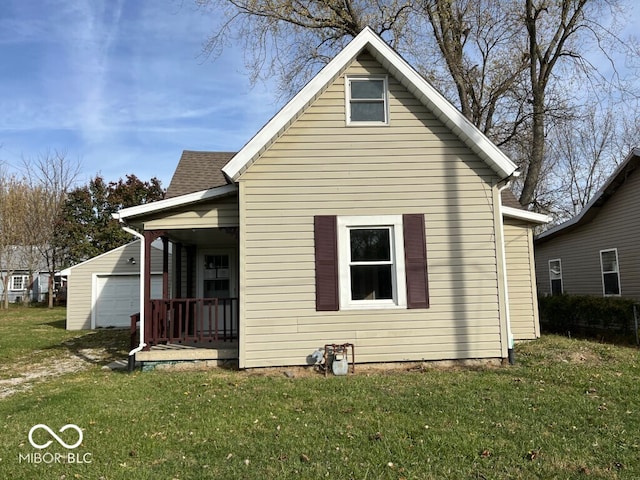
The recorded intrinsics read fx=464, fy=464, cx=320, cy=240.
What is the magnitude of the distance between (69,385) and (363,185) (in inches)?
231

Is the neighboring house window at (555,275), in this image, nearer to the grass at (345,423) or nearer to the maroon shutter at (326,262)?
the grass at (345,423)

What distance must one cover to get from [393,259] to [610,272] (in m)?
9.18

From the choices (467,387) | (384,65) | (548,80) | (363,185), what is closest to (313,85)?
(384,65)

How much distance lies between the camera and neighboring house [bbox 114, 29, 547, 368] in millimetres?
7906

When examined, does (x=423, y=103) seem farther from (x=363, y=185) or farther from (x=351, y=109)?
(x=363, y=185)

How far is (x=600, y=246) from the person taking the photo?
46.0 ft

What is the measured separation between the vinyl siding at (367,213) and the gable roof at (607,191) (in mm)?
6087

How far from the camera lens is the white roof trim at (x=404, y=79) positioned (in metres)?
7.91

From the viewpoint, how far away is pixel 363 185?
8.21m

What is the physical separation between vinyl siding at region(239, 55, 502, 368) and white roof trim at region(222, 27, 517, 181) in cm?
22

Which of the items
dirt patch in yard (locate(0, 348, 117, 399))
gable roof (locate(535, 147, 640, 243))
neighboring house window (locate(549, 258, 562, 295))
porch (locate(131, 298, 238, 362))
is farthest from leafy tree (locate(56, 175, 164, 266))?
gable roof (locate(535, 147, 640, 243))
